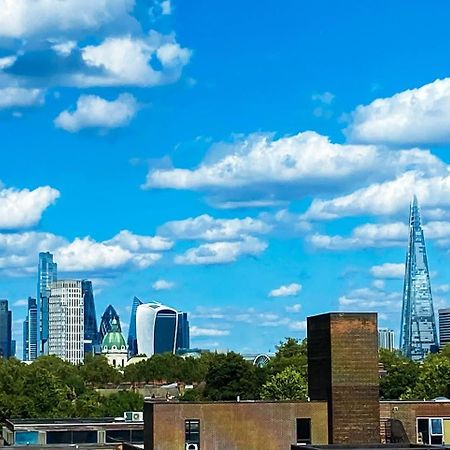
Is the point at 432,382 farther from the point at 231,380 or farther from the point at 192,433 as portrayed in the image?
the point at 192,433

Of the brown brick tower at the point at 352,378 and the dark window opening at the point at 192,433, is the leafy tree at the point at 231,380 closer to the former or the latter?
the brown brick tower at the point at 352,378

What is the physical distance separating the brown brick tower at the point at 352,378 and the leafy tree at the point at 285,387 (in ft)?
285

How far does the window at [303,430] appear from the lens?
219ft

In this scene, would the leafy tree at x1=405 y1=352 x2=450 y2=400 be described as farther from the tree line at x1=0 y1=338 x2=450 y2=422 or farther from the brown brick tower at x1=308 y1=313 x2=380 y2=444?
the brown brick tower at x1=308 y1=313 x2=380 y2=444

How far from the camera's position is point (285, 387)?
157 m

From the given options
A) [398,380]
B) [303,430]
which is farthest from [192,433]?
[398,380]

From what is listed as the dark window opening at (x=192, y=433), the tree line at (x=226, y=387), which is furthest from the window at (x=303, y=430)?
the tree line at (x=226, y=387)

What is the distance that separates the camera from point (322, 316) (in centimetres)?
6769

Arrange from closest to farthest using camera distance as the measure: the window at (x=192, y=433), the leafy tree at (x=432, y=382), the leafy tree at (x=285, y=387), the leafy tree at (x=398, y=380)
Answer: the window at (x=192, y=433) → the leafy tree at (x=432, y=382) → the leafy tree at (x=285, y=387) → the leafy tree at (x=398, y=380)

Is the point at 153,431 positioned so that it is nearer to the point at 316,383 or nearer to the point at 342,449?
the point at 316,383

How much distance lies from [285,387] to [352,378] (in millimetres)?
91537

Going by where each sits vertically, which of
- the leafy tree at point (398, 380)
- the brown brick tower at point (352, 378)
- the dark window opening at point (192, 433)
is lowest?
the dark window opening at point (192, 433)

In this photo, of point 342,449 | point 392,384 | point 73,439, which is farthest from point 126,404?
point 342,449

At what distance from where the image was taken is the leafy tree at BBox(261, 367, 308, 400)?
509 feet
